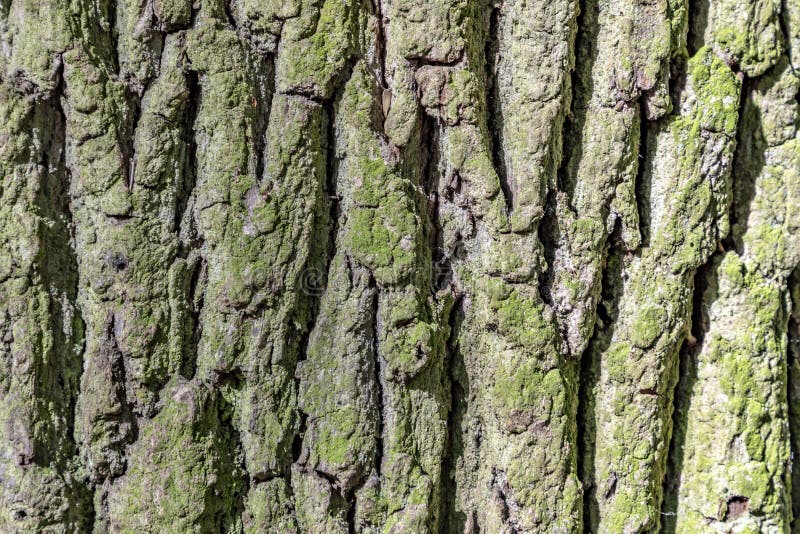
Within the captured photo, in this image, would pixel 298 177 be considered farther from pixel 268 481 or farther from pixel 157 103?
pixel 268 481

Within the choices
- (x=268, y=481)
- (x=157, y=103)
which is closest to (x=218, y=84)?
(x=157, y=103)

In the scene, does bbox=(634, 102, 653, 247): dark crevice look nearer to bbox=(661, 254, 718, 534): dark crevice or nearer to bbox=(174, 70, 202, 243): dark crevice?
bbox=(661, 254, 718, 534): dark crevice

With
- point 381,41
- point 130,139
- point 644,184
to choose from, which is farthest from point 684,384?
point 130,139

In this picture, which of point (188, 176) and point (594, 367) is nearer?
point (188, 176)

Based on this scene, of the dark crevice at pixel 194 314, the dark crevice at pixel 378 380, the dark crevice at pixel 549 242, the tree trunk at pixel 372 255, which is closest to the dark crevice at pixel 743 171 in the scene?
the tree trunk at pixel 372 255

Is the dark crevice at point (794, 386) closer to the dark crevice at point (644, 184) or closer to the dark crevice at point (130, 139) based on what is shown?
the dark crevice at point (644, 184)

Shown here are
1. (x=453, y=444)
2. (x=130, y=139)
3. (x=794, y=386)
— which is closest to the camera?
(x=130, y=139)

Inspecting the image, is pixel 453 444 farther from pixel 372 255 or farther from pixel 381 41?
pixel 381 41
